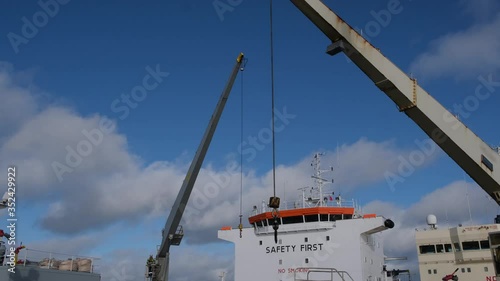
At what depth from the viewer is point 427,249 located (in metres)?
30.5

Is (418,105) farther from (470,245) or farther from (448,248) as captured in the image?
(448,248)

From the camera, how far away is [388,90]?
1333cm

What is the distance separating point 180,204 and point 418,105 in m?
18.3

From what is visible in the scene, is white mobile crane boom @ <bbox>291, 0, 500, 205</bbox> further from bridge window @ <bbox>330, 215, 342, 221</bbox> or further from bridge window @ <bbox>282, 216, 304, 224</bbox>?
bridge window @ <bbox>282, 216, 304, 224</bbox>

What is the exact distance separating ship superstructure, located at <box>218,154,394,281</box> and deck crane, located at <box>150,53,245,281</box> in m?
5.35

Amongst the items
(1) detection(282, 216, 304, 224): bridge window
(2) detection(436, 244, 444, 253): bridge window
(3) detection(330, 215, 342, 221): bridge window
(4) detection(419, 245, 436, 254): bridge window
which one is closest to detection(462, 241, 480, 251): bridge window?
(2) detection(436, 244, 444, 253): bridge window

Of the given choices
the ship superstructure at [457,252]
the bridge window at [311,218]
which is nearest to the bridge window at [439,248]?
the ship superstructure at [457,252]

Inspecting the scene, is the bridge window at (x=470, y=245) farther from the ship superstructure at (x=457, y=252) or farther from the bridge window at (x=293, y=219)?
the bridge window at (x=293, y=219)

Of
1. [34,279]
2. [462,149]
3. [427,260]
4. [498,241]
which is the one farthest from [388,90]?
[427,260]

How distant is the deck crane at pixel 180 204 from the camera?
2644 centimetres

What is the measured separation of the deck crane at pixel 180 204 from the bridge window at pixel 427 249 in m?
17.4

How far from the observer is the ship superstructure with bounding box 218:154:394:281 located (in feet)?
89.6

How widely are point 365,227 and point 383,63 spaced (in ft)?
55.2

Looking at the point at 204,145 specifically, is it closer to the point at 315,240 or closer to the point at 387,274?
the point at 315,240
